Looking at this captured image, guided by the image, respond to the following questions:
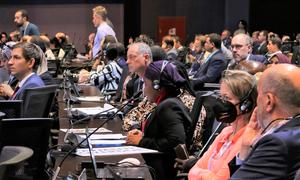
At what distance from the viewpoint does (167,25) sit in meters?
18.9

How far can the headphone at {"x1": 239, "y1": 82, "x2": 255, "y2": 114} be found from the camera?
277 centimetres

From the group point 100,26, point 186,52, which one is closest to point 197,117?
point 100,26

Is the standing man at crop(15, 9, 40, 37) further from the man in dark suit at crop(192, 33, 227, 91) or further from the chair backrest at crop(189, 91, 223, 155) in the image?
the chair backrest at crop(189, 91, 223, 155)

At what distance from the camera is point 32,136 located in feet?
9.28

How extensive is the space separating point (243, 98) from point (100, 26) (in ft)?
23.2

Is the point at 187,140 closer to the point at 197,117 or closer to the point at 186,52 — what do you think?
the point at 197,117

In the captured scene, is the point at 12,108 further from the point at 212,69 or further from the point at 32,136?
the point at 212,69

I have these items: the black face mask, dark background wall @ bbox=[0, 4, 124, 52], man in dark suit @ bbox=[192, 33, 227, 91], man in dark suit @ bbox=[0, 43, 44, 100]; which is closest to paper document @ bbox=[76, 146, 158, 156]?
the black face mask

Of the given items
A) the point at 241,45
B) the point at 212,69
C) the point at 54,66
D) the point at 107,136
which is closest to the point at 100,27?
the point at 54,66

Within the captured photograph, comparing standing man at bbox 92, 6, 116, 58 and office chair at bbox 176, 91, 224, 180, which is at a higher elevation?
standing man at bbox 92, 6, 116, 58

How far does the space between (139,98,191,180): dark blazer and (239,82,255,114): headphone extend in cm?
84

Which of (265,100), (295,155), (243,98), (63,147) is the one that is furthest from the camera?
(63,147)

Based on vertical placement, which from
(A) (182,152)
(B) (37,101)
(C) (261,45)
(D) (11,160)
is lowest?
(C) (261,45)

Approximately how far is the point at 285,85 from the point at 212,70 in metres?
6.42
